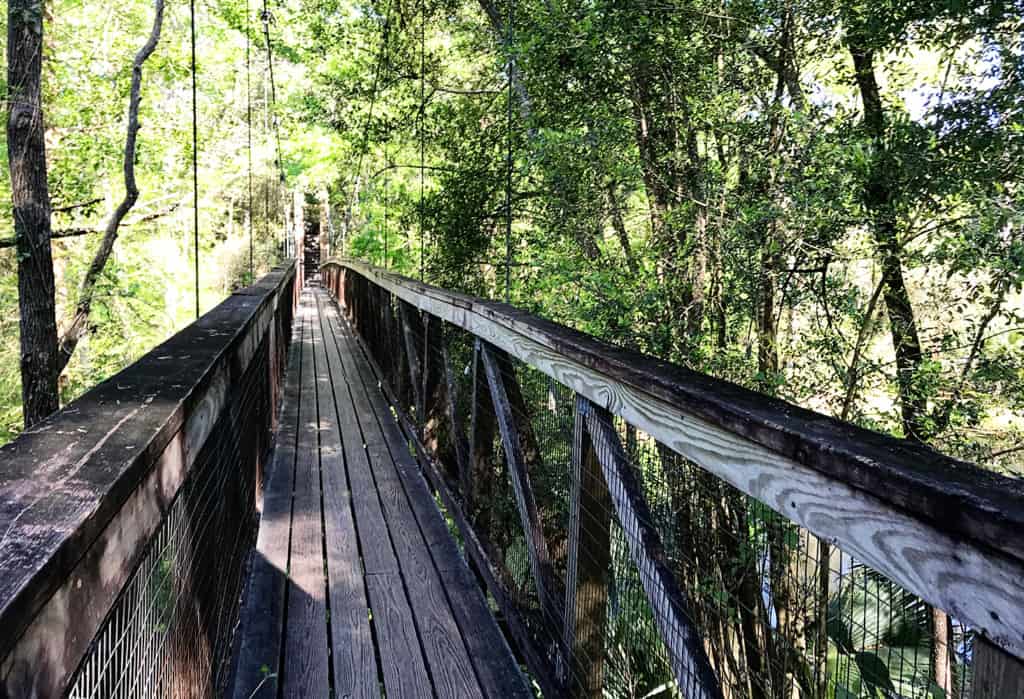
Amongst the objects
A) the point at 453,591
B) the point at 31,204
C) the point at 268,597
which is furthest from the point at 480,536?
the point at 31,204

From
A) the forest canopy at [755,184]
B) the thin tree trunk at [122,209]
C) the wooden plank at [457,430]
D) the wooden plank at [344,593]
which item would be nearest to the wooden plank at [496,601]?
the wooden plank at [457,430]

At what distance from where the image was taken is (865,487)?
0.65 metres

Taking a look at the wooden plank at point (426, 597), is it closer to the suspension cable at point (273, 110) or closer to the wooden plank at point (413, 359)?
the wooden plank at point (413, 359)

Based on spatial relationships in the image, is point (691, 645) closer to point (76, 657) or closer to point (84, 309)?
point (76, 657)

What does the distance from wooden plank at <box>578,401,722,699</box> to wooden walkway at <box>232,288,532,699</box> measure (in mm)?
752

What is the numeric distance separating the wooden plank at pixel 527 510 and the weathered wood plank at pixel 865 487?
0.66 metres

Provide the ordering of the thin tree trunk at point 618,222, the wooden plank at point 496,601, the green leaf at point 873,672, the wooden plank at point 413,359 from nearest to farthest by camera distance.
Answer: the green leaf at point 873,672, the wooden plank at point 496,601, the wooden plank at point 413,359, the thin tree trunk at point 618,222

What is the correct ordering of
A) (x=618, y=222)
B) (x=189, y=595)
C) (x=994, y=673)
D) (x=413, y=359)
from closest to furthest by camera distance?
(x=994, y=673), (x=189, y=595), (x=413, y=359), (x=618, y=222)

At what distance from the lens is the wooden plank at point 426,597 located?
5.91 ft

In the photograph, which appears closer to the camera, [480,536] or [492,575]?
[492,575]

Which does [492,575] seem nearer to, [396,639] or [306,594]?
[396,639]

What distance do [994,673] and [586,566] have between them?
0.96 m

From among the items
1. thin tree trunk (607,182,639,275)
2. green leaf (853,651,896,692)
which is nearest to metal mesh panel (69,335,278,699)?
green leaf (853,651,896,692)

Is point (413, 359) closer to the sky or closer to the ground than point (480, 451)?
closer to the sky
